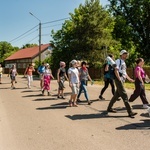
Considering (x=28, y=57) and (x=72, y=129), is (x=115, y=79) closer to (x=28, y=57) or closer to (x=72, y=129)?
(x=72, y=129)

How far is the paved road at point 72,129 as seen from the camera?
6.23 metres

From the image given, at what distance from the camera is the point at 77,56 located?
116 ft

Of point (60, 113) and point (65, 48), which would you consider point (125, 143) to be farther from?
point (65, 48)

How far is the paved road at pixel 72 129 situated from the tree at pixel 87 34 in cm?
2440

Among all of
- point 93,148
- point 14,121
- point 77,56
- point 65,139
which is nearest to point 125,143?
point 93,148

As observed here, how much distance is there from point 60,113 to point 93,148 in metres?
4.12

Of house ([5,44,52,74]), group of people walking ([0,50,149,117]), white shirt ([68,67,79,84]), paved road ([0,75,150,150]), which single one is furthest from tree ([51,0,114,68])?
house ([5,44,52,74])

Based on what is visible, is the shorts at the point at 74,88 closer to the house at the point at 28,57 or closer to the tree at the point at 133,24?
the tree at the point at 133,24

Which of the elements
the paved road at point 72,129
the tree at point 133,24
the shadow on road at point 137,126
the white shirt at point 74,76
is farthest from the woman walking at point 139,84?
the tree at point 133,24

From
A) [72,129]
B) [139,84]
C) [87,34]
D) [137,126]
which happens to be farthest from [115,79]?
[87,34]

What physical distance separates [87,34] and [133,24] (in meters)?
12.3

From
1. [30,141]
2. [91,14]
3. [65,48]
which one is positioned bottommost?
[30,141]

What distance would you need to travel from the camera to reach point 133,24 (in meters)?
45.1

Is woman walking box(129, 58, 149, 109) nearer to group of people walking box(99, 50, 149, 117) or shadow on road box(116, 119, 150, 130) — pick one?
group of people walking box(99, 50, 149, 117)
